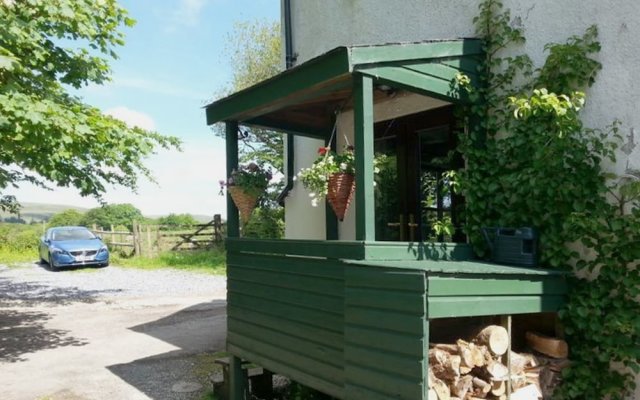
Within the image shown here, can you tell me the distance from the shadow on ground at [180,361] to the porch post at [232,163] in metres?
1.67

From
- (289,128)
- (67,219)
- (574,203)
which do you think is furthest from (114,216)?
(574,203)

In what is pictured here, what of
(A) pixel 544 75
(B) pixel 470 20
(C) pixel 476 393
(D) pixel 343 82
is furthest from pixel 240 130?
(C) pixel 476 393

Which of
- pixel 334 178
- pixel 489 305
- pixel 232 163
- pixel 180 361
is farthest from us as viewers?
pixel 180 361

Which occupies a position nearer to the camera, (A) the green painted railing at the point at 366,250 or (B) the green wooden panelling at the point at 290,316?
(A) the green painted railing at the point at 366,250

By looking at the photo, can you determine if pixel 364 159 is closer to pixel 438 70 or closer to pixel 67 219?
pixel 438 70

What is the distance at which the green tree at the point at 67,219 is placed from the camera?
2805 centimetres

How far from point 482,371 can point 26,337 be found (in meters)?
7.20

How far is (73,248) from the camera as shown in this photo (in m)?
16.7

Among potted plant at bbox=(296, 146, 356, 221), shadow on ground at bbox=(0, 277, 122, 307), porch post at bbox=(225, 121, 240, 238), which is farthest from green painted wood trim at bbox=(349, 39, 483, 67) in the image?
shadow on ground at bbox=(0, 277, 122, 307)

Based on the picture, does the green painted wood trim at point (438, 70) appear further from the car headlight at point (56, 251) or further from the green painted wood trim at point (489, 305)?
the car headlight at point (56, 251)

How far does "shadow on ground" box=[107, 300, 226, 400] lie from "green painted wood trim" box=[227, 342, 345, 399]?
32.7 inches

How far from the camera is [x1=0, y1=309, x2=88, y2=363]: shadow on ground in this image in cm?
693

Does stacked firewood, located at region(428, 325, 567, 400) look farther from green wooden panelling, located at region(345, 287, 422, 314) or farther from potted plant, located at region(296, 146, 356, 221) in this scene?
potted plant, located at region(296, 146, 356, 221)

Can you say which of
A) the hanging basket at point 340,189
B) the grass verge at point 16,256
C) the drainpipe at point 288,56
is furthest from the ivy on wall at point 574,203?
the grass verge at point 16,256
